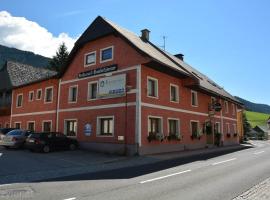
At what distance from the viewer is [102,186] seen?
9305 millimetres

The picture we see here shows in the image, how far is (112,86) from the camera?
73.8 ft

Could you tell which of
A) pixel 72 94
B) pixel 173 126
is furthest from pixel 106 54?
pixel 173 126

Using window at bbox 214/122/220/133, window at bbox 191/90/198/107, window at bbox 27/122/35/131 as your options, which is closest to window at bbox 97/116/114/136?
window at bbox 191/90/198/107

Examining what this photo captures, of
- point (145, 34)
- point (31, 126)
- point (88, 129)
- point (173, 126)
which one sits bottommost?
point (88, 129)

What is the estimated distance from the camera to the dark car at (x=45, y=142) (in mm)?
20562

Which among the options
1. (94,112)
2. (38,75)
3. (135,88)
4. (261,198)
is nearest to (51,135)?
(94,112)

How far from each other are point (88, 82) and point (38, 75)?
58.6ft

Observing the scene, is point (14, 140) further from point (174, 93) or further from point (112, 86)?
point (174, 93)

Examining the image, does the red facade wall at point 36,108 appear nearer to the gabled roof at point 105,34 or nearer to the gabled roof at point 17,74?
the gabled roof at point 17,74

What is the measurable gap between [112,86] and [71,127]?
612 centimetres

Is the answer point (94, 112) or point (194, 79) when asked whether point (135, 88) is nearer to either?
point (94, 112)

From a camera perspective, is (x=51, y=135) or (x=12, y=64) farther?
(x=12, y=64)

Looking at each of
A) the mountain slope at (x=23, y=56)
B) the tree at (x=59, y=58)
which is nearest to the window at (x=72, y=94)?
the tree at (x=59, y=58)

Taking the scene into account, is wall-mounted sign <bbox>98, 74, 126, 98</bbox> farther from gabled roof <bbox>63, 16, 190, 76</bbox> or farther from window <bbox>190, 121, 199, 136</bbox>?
window <bbox>190, 121, 199, 136</bbox>
